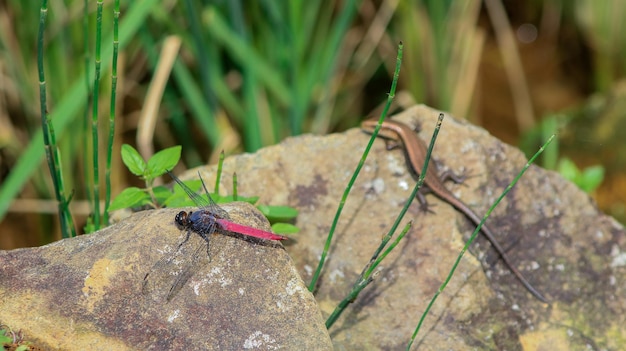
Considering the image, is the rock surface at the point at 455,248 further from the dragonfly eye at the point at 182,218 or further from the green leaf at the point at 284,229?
the dragonfly eye at the point at 182,218

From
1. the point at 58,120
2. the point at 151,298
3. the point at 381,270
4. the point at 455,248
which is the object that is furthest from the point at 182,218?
the point at 58,120

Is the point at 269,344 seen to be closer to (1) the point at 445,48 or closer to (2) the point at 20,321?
(2) the point at 20,321

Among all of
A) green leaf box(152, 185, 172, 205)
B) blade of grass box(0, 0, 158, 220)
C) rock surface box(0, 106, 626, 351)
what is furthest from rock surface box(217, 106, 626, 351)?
blade of grass box(0, 0, 158, 220)

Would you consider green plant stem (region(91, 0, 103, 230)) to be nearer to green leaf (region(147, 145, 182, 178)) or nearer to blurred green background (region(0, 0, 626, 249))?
green leaf (region(147, 145, 182, 178))

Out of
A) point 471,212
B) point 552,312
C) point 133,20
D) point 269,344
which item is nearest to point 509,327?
point 552,312

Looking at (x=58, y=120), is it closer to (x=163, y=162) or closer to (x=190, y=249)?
(x=163, y=162)

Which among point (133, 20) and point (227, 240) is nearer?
point (227, 240)
